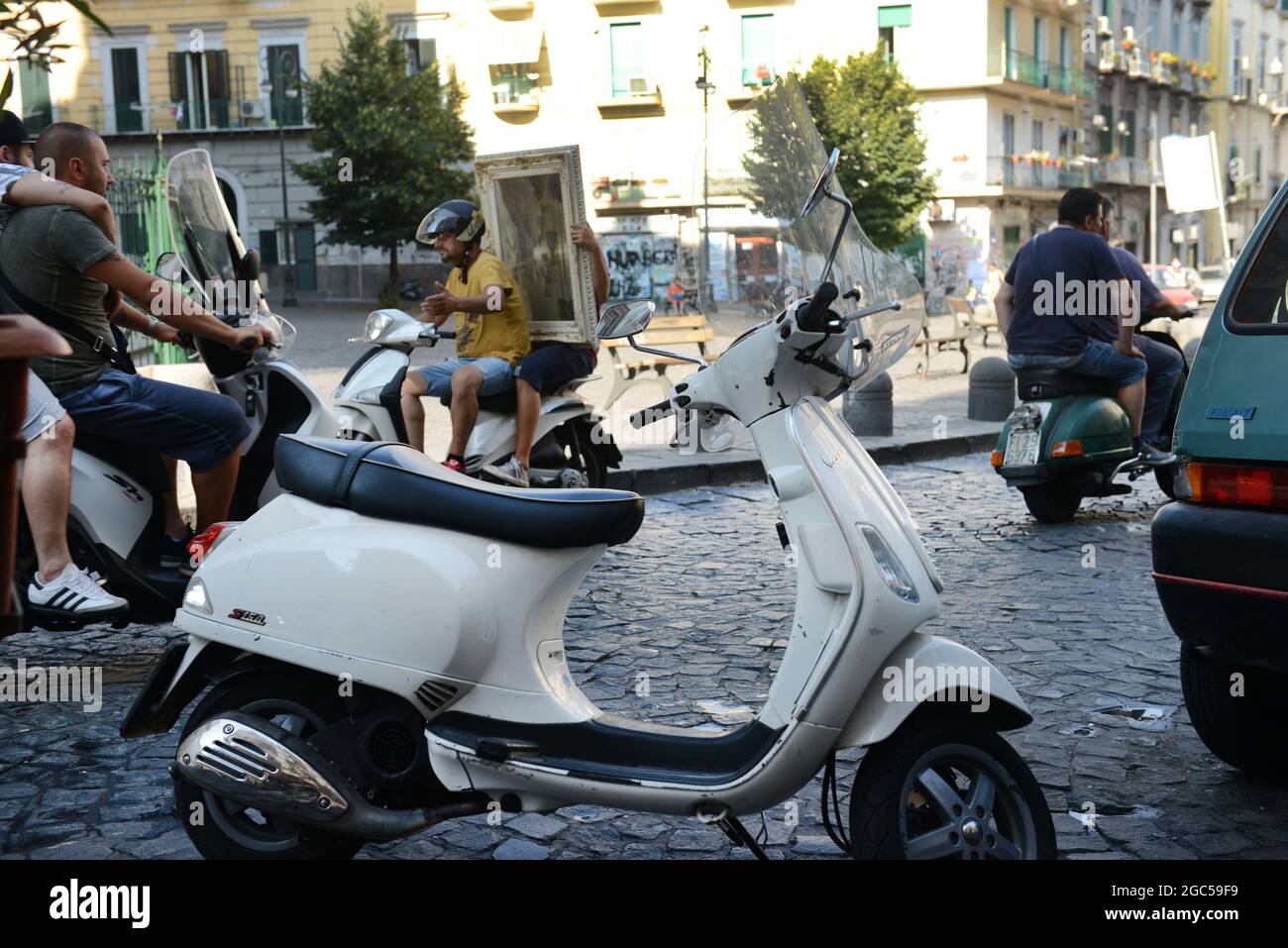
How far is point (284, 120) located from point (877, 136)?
1700 centimetres

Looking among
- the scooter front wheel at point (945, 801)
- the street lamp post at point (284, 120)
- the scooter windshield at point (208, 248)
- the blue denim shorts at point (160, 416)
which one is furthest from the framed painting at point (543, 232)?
the street lamp post at point (284, 120)

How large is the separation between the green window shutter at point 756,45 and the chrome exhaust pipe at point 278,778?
43301mm

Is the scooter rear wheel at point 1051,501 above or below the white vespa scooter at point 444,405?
below

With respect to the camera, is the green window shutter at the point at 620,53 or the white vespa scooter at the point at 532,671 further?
the green window shutter at the point at 620,53

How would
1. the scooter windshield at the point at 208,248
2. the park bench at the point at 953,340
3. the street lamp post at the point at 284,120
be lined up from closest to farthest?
the scooter windshield at the point at 208,248 → the park bench at the point at 953,340 → the street lamp post at the point at 284,120

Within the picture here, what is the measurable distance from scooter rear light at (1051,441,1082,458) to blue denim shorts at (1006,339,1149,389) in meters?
0.40

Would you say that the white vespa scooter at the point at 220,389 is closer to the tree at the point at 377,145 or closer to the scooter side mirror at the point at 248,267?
the scooter side mirror at the point at 248,267

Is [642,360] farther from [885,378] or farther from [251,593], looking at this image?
[251,593]

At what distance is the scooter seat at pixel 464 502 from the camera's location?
3342 millimetres

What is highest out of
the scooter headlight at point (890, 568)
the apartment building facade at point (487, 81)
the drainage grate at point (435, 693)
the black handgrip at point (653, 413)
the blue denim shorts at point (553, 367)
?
the apartment building facade at point (487, 81)

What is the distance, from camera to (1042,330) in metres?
8.09

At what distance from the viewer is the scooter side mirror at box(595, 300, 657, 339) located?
147 inches

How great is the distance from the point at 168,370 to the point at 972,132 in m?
38.8
